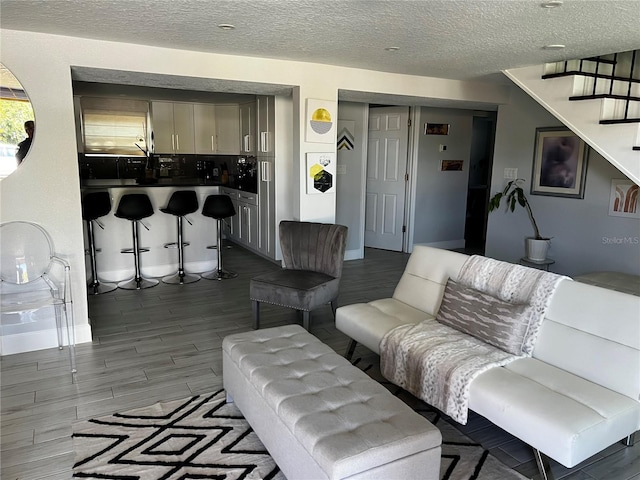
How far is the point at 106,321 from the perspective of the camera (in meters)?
4.10

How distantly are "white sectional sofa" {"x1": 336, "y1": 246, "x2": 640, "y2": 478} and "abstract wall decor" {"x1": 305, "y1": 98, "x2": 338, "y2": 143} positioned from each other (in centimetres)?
286

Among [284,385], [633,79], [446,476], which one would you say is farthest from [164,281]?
[633,79]

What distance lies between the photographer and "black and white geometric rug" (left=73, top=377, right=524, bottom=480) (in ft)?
7.14

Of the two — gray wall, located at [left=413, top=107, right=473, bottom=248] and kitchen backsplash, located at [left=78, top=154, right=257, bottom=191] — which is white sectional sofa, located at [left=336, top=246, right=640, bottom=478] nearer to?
gray wall, located at [left=413, top=107, right=473, bottom=248]

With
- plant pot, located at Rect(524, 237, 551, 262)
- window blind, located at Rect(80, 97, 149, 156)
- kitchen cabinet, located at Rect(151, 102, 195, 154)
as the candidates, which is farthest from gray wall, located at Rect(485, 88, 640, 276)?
window blind, located at Rect(80, 97, 149, 156)

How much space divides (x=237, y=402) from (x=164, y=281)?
3.18 meters

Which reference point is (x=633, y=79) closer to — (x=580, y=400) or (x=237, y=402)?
(x=580, y=400)

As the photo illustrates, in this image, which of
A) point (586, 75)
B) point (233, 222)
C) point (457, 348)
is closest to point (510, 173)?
point (586, 75)

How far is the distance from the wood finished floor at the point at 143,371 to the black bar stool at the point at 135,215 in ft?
0.71

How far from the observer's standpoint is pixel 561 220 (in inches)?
206

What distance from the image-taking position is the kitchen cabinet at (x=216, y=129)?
24.4 feet

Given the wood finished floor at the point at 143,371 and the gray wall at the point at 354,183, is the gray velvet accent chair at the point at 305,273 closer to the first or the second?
the wood finished floor at the point at 143,371

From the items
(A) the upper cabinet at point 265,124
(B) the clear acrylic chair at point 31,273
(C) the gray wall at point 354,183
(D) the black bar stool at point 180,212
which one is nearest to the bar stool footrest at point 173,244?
(D) the black bar stool at point 180,212

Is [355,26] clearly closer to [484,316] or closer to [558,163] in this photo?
[484,316]
